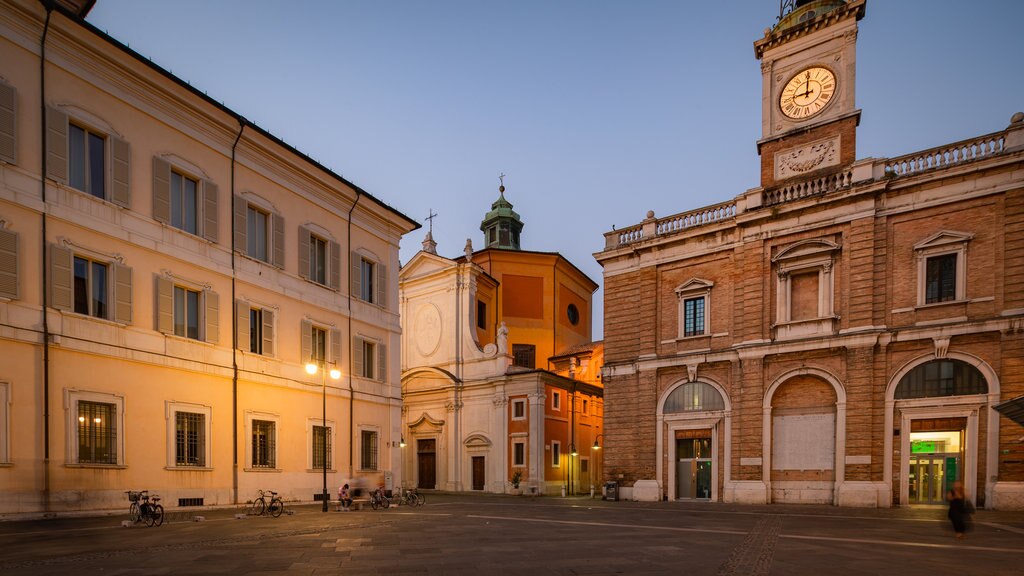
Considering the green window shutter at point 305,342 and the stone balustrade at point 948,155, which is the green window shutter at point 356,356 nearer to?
the green window shutter at point 305,342

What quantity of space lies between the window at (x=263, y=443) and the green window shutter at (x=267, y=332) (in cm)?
256

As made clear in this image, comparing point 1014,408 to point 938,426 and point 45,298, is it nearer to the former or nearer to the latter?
point 938,426

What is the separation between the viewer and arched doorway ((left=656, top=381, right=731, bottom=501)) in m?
29.0

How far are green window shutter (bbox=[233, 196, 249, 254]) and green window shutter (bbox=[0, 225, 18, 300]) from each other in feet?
23.3

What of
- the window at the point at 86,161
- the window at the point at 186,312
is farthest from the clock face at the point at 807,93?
the window at the point at 86,161

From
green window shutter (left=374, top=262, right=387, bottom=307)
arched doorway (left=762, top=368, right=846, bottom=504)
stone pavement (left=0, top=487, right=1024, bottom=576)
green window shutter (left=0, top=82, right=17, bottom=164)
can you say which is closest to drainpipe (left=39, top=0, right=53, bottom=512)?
green window shutter (left=0, top=82, right=17, bottom=164)

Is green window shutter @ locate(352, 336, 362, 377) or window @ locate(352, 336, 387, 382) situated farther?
window @ locate(352, 336, 387, 382)

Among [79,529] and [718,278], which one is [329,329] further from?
[718,278]

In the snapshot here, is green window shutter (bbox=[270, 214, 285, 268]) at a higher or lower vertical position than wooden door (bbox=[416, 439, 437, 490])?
higher

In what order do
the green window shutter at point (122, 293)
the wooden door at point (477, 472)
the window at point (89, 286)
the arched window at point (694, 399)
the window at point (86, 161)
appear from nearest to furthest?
1. the window at point (89, 286)
2. the window at point (86, 161)
3. the green window shutter at point (122, 293)
4. the arched window at point (694, 399)
5. the wooden door at point (477, 472)

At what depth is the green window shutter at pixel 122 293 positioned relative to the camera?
710 inches

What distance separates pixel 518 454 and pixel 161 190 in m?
26.8

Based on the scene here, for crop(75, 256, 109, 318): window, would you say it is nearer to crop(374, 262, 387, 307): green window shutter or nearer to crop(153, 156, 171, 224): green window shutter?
crop(153, 156, 171, 224): green window shutter

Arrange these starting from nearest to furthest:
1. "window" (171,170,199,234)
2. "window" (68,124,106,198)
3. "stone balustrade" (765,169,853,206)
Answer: "window" (68,124,106,198) < "window" (171,170,199,234) < "stone balustrade" (765,169,853,206)
